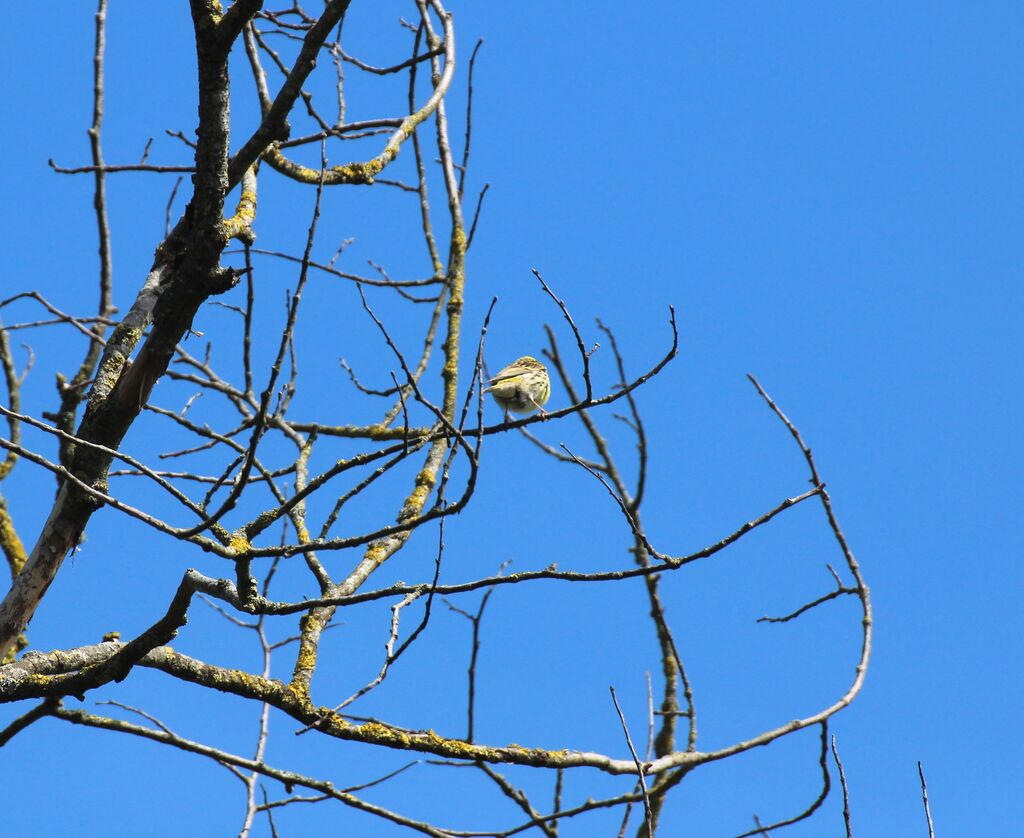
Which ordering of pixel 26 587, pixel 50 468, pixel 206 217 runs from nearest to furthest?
pixel 50 468 → pixel 206 217 → pixel 26 587

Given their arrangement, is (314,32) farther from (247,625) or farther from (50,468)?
(247,625)

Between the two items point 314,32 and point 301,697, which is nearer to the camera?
point 314,32

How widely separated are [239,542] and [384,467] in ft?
1.34

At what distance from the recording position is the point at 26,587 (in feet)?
10.6

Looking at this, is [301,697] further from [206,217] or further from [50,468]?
[206,217]

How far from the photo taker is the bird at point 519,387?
7.62 meters

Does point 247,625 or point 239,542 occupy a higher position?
point 247,625

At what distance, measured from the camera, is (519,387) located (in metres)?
7.65

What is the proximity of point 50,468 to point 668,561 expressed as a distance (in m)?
1.52

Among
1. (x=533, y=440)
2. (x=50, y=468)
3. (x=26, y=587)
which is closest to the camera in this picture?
(x=50, y=468)

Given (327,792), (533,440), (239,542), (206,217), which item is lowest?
(327,792)

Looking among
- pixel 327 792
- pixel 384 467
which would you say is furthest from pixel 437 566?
pixel 327 792

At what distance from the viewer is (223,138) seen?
2822 millimetres

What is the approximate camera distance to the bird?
7.62 meters
